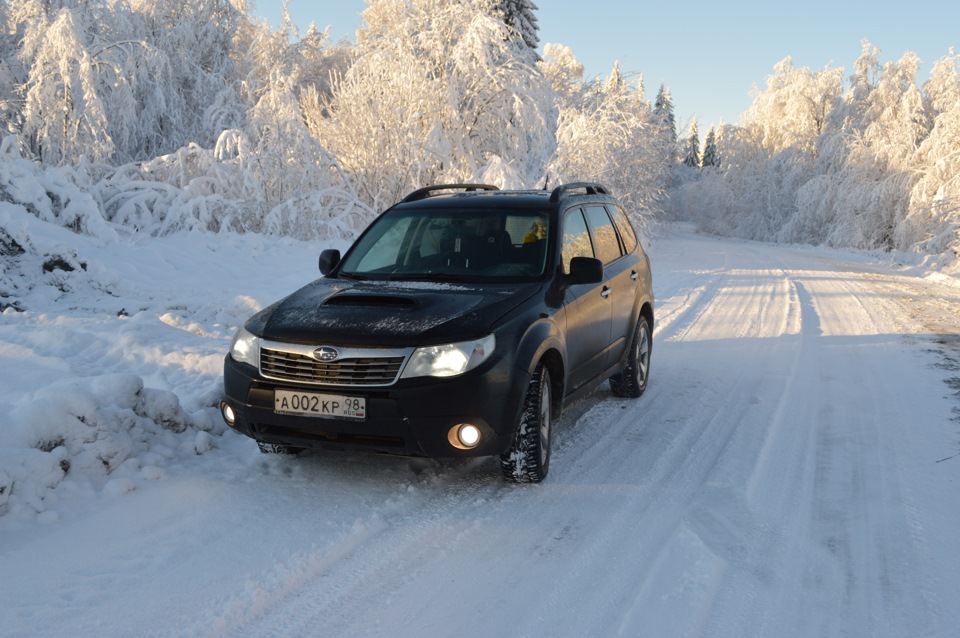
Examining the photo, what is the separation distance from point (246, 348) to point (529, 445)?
171 centimetres

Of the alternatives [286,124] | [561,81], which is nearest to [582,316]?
[286,124]

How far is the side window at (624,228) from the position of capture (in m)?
6.92

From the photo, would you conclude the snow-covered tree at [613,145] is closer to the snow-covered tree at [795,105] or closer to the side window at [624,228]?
the side window at [624,228]

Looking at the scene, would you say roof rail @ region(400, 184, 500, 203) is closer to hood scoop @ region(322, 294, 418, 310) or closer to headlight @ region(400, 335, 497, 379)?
hood scoop @ region(322, 294, 418, 310)

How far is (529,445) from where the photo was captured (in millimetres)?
4508

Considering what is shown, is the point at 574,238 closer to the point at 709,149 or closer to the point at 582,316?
the point at 582,316

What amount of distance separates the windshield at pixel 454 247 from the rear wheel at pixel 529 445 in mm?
864

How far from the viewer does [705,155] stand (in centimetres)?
11319

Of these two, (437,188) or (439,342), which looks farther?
(437,188)

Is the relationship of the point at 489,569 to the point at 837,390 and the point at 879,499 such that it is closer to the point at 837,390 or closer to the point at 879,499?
the point at 879,499

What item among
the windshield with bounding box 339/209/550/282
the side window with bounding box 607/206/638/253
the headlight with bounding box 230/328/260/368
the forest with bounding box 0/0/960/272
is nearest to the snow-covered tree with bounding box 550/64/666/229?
the forest with bounding box 0/0/960/272

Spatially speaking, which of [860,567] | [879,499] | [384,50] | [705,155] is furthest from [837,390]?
[705,155]

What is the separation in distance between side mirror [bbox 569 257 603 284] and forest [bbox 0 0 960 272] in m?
8.26

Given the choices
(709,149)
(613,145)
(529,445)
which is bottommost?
(529,445)
